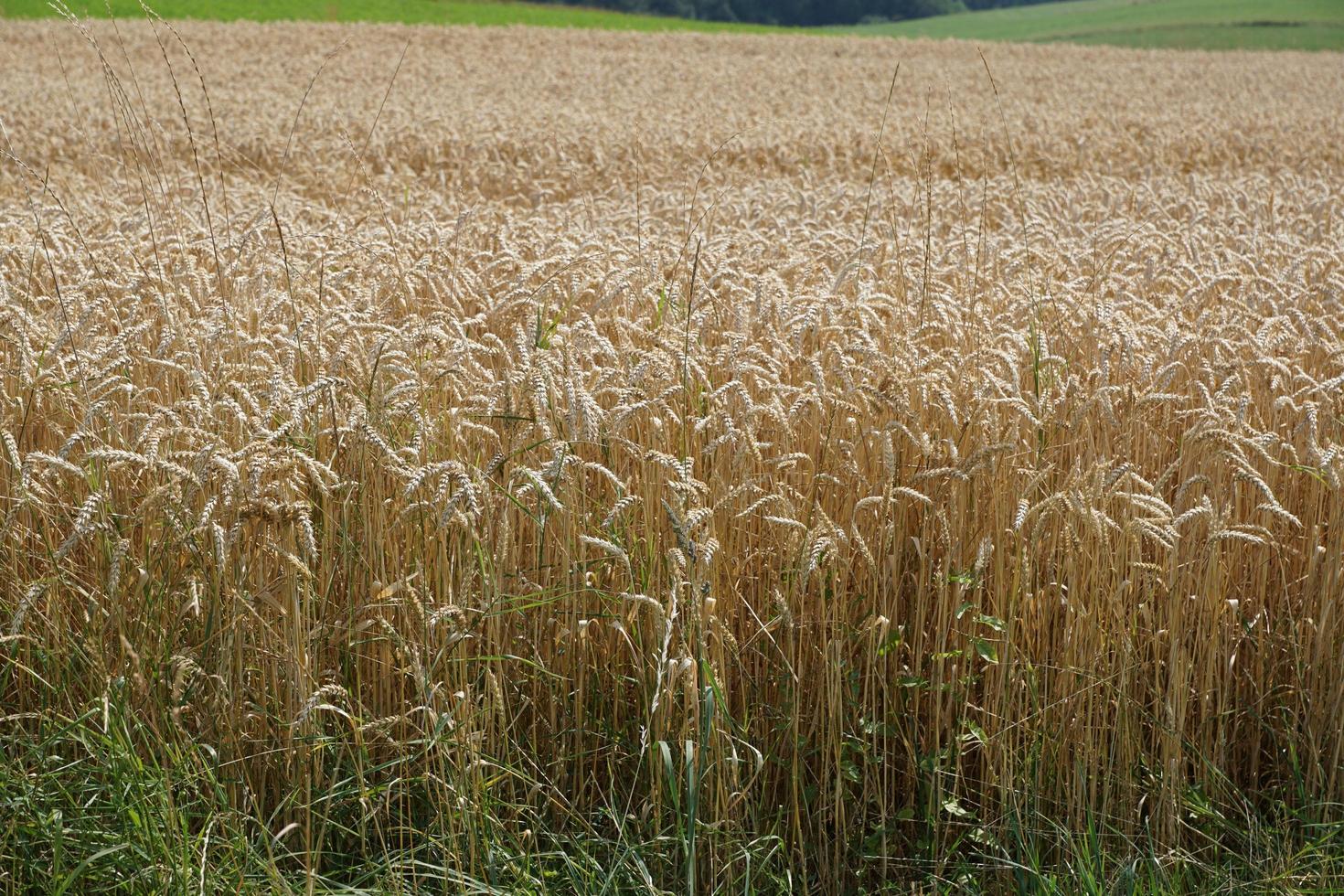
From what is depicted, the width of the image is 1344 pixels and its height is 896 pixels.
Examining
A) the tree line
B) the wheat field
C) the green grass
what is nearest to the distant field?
the green grass

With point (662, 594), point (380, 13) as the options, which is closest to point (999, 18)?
point (380, 13)

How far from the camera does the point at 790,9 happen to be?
78750mm

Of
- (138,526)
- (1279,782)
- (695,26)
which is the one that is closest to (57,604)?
(138,526)

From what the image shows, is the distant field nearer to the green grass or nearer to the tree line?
the green grass

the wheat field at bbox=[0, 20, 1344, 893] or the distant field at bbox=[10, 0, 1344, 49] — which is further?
the distant field at bbox=[10, 0, 1344, 49]

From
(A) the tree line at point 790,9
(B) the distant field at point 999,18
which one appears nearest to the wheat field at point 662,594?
(B) the distant field at point 999,18

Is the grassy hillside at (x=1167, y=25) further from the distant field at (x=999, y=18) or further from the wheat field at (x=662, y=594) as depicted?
the wheat field at (x=662, y=594)

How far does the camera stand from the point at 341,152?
1127 centimetres

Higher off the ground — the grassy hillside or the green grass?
the grassy hillside

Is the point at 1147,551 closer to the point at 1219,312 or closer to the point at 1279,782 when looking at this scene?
the point at 1279,782

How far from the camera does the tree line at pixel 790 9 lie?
242ft

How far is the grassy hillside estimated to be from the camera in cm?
4831

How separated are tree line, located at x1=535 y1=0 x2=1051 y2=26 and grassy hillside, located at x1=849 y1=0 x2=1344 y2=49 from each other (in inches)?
139

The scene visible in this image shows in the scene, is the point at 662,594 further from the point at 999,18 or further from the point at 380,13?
the point at 999,18
